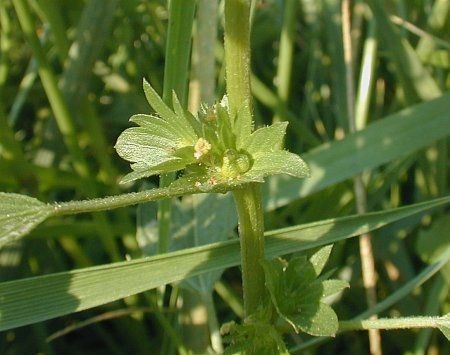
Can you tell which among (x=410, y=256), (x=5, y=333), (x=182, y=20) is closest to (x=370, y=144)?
(x=410, y=256)

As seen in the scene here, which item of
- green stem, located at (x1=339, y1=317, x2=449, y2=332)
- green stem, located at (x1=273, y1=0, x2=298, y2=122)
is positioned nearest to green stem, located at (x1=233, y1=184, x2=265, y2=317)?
green stem, located at (x1=339, y1=317, x2=449, y2=332)

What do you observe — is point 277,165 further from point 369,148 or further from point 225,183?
point 369,148

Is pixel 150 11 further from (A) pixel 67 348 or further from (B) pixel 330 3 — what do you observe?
(A) pixel 67 348

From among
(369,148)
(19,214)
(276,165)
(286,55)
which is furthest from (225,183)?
(286,55)

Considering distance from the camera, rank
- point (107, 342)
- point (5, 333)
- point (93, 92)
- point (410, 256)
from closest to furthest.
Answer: point (5, 333) → point (107, 342) → point (410, 256) → point (93, 92)

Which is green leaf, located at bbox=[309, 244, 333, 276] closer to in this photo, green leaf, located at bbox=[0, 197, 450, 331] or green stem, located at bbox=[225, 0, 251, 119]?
green leaf, located at bbox=[0, 197, 450, 331]

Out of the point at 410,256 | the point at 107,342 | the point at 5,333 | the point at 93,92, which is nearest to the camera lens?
the point at 5,333
